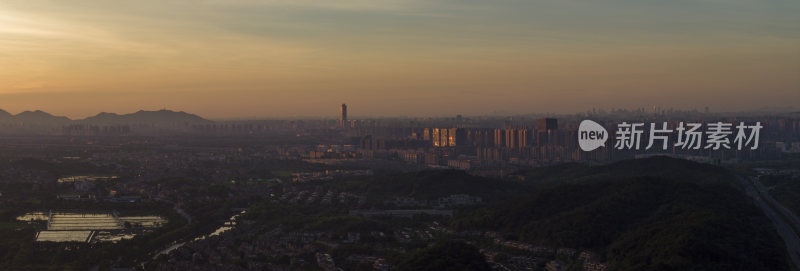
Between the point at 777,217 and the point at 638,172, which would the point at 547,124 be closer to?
the point at 638,172

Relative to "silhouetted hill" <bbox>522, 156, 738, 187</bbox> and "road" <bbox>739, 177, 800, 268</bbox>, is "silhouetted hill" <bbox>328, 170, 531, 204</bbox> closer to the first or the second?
"silhouetted hill" <bbox>522, 156, 738, 187</bbox>

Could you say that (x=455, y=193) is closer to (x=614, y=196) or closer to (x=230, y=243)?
(x=614, y=196)

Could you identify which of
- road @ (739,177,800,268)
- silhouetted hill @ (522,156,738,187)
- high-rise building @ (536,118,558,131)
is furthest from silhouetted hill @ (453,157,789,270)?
high-rise building @ (536,118,558,131)

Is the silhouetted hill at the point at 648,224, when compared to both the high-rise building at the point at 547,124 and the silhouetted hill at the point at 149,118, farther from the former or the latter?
the silhouetted hill at the point at 149,118

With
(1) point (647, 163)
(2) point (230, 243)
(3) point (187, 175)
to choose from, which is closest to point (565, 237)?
(2) point (230, 243)

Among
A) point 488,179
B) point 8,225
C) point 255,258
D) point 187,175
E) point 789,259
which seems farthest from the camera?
point 187,175

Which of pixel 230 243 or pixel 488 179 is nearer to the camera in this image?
pixel 230 243

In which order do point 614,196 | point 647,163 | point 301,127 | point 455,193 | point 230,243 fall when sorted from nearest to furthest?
point 230,243, point 614,196, point 455,193, point 647,163, point 301,127
